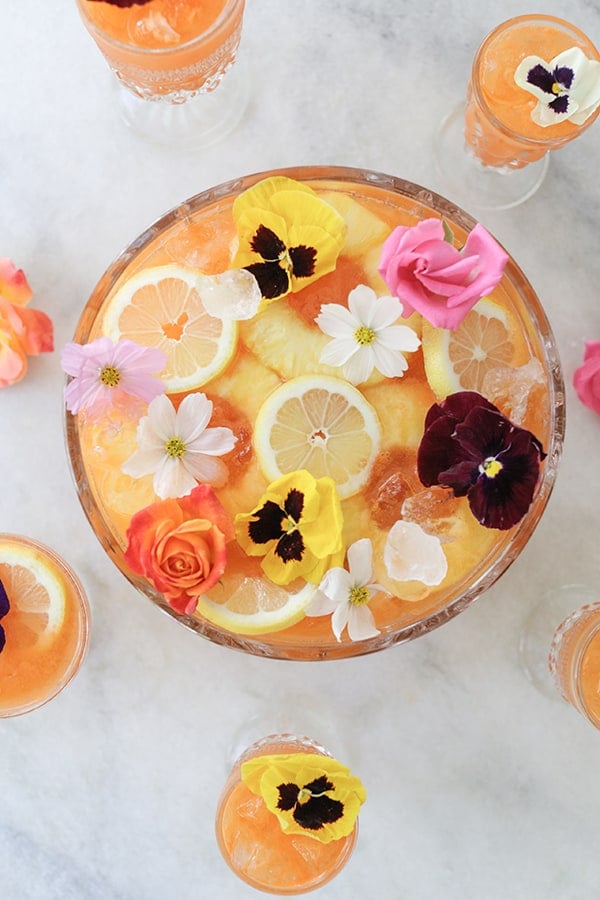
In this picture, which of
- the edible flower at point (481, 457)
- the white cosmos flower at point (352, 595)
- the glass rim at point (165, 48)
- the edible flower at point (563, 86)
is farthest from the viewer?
the edible flower at point (563, 86)

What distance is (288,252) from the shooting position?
4.66ft

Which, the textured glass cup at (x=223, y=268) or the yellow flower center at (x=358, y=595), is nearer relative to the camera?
the yellow flower center at (x=358, y=595)

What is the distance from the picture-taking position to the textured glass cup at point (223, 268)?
60.7 inches

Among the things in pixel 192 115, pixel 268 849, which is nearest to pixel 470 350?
pixel 192 115

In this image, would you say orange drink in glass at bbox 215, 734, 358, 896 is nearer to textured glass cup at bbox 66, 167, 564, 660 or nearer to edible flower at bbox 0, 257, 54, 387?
textured glass cup at bbox 66, 167, 564, 660

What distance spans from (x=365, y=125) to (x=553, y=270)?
0.48 m

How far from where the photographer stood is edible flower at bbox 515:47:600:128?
5.37 feet

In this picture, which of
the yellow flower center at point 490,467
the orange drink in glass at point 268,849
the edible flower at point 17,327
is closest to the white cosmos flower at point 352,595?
the yellow flower center at point 490,467

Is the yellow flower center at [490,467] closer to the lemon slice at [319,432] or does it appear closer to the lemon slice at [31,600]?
the lemon slice at [319,432]

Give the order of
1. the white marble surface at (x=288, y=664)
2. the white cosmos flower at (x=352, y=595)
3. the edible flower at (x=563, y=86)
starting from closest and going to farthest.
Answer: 1. the white cosmos flower at (x=352, y=595)
2. the edible flower at (x=563, y=86)
3. the white marble surface at (x=288, y=664)

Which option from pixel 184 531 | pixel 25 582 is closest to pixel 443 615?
pixel 184 531

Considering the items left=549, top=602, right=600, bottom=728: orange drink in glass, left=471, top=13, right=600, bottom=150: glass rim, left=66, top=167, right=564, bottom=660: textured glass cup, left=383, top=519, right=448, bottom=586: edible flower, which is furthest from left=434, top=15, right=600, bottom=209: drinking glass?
left=549, top=602, right=600, bottom=728: orange drink in glass

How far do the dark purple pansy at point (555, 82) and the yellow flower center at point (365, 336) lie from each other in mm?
607

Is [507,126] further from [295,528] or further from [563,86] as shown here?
[295,528]
